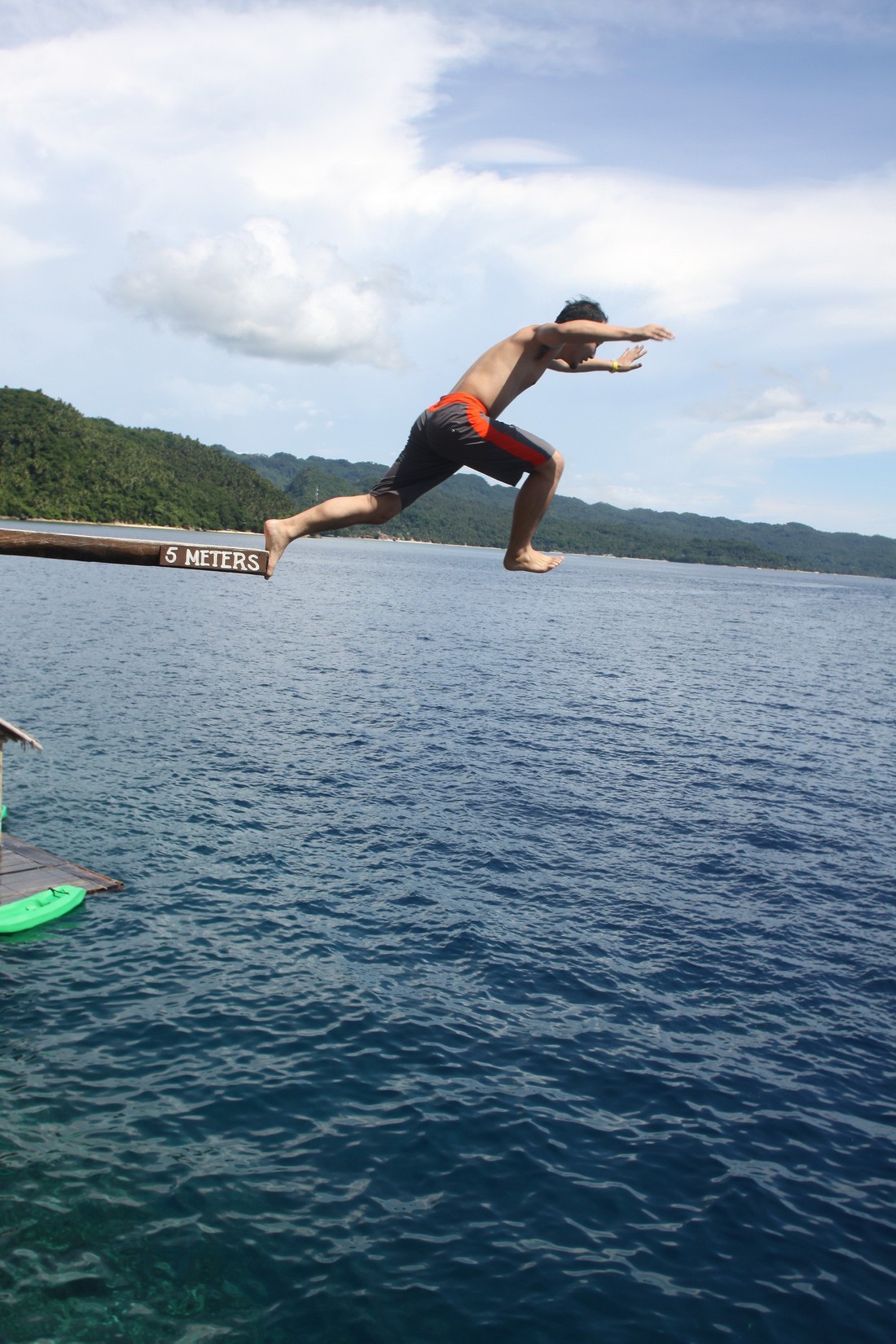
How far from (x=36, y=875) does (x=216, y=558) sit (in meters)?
19.6

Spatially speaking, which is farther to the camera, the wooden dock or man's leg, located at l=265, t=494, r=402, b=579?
the wooden dock

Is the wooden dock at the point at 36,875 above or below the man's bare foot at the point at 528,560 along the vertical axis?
below

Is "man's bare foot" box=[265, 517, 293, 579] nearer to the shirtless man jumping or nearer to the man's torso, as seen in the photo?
the shirtless man jumping

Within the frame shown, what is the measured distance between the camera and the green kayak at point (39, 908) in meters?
22.4

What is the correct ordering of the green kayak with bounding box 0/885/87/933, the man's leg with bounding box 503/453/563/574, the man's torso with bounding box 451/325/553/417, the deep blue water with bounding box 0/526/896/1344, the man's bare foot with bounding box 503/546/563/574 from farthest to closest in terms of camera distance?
the green kayak with bounding box 0/885/87/933 < the deep blue water with bounding box 0/526/896/1344 < the man's bare foot with bounding box 503/546/563/574 < the man's leg with bounding box 503/453/563/574 < the man's torso with bounding box 451/325/553/417

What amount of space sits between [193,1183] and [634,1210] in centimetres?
664

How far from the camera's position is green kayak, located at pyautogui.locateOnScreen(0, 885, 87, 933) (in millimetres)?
22422

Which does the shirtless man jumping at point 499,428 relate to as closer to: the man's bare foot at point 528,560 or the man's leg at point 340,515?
the man's leg at point 340,515

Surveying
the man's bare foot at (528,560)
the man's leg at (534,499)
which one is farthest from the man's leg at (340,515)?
the man's bare foot at (528,560)

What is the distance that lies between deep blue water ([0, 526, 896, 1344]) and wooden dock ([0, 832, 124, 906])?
0.68m

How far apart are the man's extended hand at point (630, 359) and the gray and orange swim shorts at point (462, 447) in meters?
0.83

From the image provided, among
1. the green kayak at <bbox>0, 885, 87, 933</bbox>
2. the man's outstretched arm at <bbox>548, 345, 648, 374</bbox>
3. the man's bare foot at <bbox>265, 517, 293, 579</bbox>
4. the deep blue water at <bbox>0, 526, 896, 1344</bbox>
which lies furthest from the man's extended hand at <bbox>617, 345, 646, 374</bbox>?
the green kayak at <bbox>0, 885, 87, 933</bbox>

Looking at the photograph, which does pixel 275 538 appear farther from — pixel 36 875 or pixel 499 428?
pixel 36 875

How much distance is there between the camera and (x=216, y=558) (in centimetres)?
827
